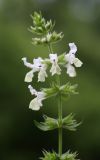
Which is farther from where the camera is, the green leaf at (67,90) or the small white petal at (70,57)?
the green leaf at (67,90)

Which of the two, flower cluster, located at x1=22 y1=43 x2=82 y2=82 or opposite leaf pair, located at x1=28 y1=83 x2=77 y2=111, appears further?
opposite leaf pair, located at x1=28 y1=83 x2=77 y2=111

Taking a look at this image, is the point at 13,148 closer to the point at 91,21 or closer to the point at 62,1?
the point at 91,21

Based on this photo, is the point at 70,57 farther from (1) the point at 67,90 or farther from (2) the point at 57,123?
(2) the point at 57,123

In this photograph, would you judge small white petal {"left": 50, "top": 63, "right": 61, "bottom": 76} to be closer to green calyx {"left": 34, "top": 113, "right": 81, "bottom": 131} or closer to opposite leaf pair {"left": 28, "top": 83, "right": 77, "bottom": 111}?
opposite leaf pair {"left": 28, "top": 83, "right": 77, "bottom": 111}

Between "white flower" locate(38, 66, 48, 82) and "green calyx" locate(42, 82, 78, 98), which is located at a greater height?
"green calyx" locate(42, 82, 78, 98)

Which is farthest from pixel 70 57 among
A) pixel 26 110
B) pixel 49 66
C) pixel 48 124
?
pixel 26 110

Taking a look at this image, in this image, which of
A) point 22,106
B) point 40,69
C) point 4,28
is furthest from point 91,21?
point 40,69

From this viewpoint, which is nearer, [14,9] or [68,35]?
[68,35]

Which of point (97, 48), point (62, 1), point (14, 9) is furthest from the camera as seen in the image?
point (62, 1)

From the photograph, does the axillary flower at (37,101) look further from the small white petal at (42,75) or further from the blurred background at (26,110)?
the blurred background at (26,110)

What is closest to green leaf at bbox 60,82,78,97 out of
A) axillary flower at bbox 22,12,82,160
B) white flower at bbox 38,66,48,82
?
axillary flower at bbox 22,12,82,160

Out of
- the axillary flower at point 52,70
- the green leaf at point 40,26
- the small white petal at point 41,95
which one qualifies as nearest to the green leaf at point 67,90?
the axillary flower at point 52,70
